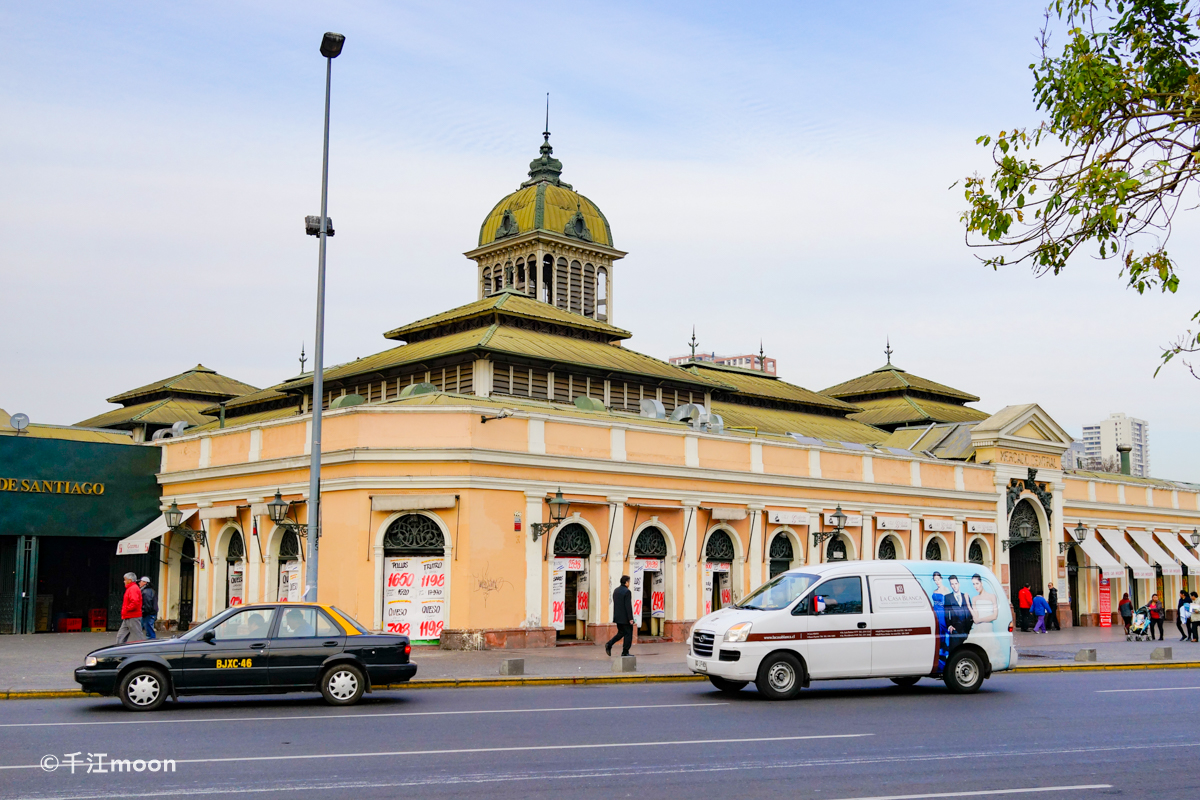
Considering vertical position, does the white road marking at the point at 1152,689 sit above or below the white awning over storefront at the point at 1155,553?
below

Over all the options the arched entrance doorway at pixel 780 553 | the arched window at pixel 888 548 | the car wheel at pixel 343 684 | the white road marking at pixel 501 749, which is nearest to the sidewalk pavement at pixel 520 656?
the car wheel at pixel 343 684

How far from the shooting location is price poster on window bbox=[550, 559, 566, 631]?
27656 millimetres

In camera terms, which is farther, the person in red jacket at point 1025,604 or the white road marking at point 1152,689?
the person in red jacket at point 1025,604

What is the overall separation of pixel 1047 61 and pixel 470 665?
15.9 meters

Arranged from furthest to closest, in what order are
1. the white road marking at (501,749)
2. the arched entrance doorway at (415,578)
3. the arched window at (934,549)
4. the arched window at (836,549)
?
the arched window at (934,549), the arched window at (836,549), the arched entrance doorway at (415,578), the white road marking at (501,749)

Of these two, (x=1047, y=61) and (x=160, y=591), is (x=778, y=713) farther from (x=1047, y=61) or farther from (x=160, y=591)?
(x=160, y=591)

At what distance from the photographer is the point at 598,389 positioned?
3503cm

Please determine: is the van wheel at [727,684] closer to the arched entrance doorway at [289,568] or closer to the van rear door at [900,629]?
the van rear door at [900,629]

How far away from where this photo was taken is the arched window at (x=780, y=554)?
33.3 metres

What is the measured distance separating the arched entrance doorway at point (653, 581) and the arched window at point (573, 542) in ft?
5.90

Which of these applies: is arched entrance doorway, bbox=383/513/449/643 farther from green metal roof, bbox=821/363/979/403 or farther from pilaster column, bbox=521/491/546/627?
green metal roof, bbox=821/363/979/403

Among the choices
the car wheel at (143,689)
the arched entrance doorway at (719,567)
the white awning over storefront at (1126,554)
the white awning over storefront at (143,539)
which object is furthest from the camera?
the white awning over storefront at (1126,554)

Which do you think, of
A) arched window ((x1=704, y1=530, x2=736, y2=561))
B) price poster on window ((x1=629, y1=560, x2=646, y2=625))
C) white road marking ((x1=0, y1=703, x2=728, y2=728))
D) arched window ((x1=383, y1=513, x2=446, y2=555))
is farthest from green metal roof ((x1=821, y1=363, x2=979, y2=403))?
white road marking ((x1=0, y1=703, x2=728, y2=728))

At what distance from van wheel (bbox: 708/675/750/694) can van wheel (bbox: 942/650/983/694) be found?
3.22 m
